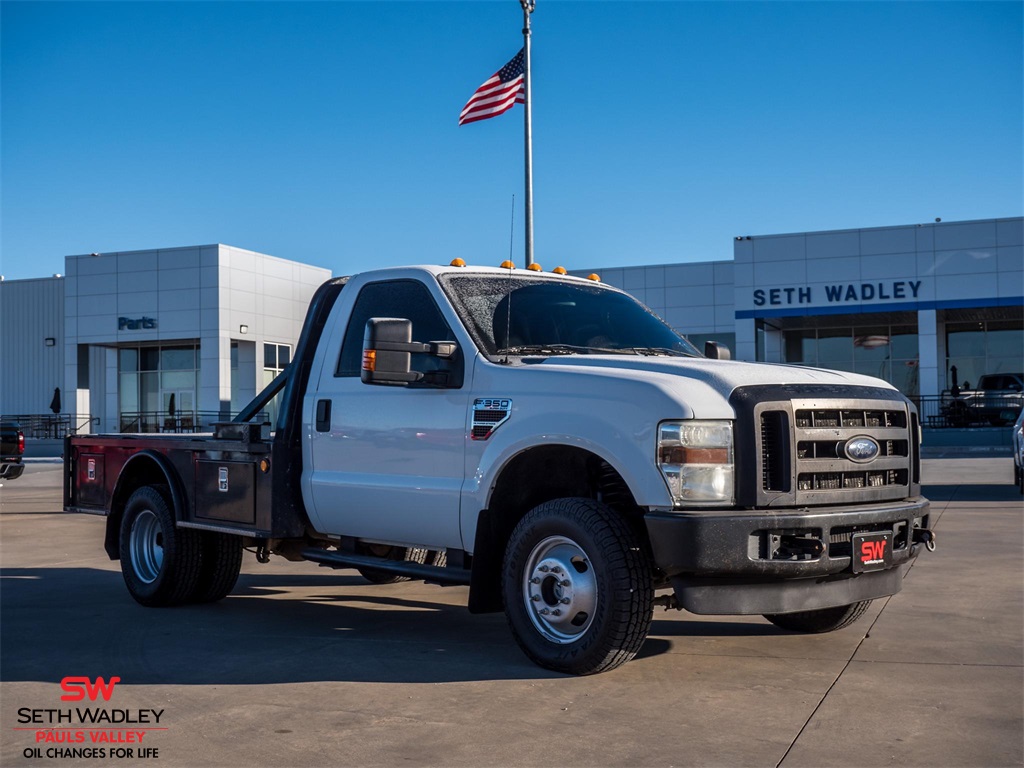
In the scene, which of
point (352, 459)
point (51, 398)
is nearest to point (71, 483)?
point (352, 459)

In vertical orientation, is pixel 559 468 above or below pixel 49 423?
below

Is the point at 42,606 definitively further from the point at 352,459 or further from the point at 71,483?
the point at 352,459

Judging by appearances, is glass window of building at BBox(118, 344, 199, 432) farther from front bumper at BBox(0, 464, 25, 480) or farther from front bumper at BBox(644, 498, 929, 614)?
front bumper at BBox(644, 498, 929, 614)

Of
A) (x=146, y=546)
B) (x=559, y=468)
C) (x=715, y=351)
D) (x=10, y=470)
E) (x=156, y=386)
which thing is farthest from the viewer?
(x=156, y=386)

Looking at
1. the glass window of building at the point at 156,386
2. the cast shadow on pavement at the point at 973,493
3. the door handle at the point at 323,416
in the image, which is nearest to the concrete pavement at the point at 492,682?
the door handle at the point at 323,416

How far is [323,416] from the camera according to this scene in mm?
6820

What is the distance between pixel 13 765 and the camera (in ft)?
14.1

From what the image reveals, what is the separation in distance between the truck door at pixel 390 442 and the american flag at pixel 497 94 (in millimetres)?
13697

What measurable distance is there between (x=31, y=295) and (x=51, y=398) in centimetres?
536

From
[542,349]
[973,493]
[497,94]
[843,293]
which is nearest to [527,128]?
[497,94]

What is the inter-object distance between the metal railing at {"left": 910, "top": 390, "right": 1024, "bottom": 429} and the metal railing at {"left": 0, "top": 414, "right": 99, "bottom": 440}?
33166 millimetres

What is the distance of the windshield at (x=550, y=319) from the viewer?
6.31 meters

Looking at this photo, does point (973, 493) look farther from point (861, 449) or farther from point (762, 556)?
point (762, 556)

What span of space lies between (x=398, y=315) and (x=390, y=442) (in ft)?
2.74
